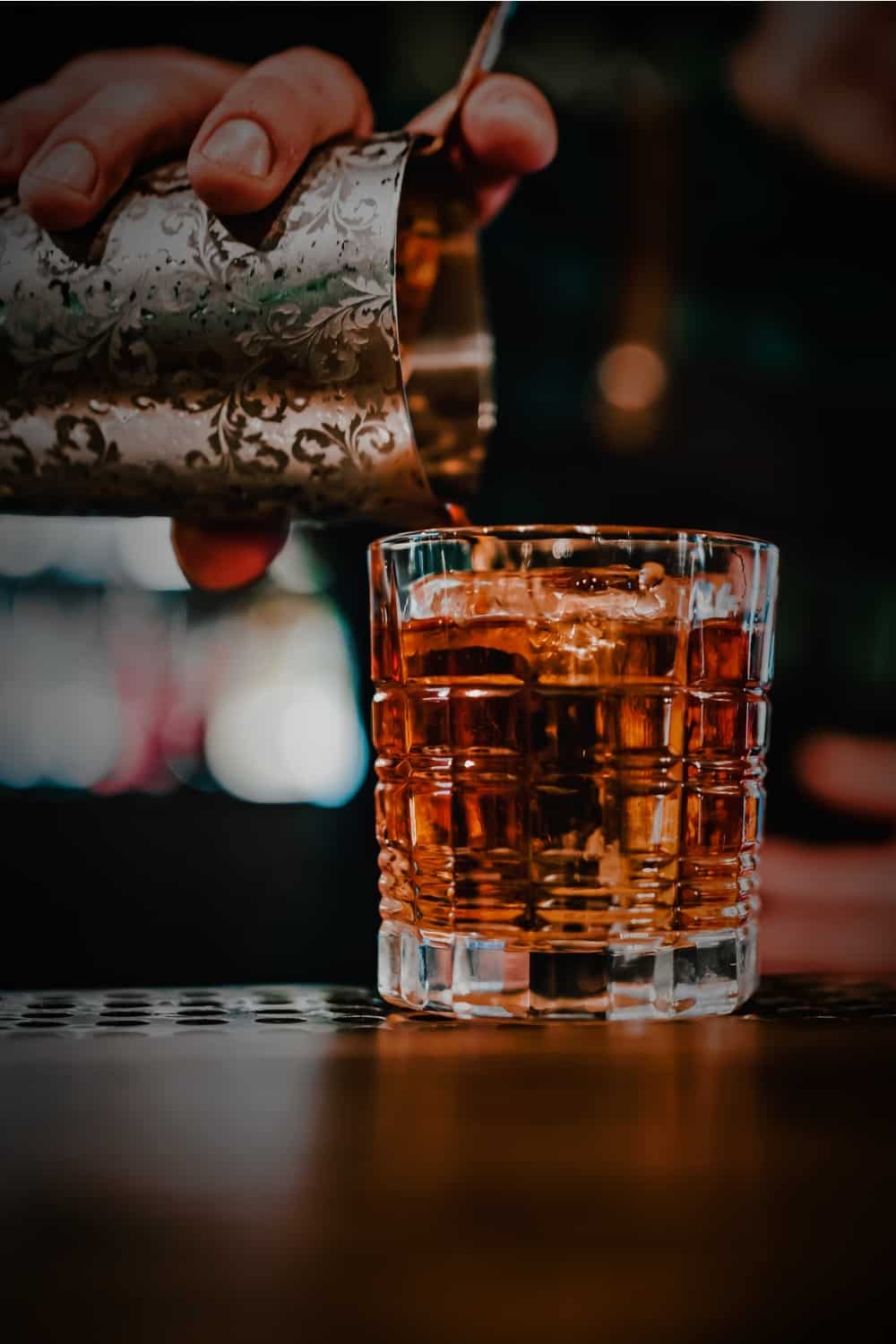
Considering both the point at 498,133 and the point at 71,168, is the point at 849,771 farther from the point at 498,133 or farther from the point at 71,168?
the point at 71,168

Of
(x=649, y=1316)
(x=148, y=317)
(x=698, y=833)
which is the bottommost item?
(x=649, y=1316)

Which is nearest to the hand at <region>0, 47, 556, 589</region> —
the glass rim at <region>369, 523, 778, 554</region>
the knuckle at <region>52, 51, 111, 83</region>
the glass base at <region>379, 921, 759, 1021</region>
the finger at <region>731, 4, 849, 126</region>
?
the knuckle at <region>52, 51, 111, 83</region>

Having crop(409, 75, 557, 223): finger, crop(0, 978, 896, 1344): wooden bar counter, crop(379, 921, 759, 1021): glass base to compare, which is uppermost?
crop(409, 75, 557, 223): finger

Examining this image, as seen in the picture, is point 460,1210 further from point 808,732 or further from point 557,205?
point 557,205

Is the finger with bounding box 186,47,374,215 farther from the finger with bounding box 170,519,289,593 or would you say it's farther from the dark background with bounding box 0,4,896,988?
the finger with bounding box 170,519,289,593

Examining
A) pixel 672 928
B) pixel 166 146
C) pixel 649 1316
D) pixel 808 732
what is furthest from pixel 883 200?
pixel 649 1316

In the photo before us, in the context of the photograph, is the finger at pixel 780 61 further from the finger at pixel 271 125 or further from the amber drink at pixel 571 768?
the amber drink at pixel 571 768
